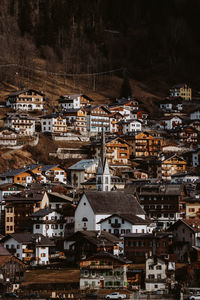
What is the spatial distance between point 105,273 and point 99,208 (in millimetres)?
14822

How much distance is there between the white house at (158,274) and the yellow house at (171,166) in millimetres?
41087

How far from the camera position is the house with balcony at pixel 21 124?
107 meters

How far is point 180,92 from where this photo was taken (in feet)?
485

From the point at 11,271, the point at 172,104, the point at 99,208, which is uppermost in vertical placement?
the point at 172,104

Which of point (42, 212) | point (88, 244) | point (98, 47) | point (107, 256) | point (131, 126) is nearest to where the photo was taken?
point (107, 256)

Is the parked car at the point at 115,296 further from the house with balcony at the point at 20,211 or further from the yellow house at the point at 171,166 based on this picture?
the yellow house at the point at 171,166

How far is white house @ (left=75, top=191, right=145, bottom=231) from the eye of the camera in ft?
242

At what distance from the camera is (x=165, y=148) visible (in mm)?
112562

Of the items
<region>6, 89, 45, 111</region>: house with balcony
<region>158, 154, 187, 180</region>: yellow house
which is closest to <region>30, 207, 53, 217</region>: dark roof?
<region>158, 154, 187, 180</region>: yellow house

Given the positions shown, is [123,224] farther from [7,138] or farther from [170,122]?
[170,122]

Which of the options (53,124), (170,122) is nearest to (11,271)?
(53,124)

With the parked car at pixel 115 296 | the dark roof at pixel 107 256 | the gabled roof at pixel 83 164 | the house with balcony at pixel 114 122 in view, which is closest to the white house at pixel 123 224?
the dark roof at pixel 107 256

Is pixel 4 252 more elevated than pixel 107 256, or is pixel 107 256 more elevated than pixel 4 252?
pixel 4 252

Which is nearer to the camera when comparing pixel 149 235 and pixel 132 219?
pixel 149 235
